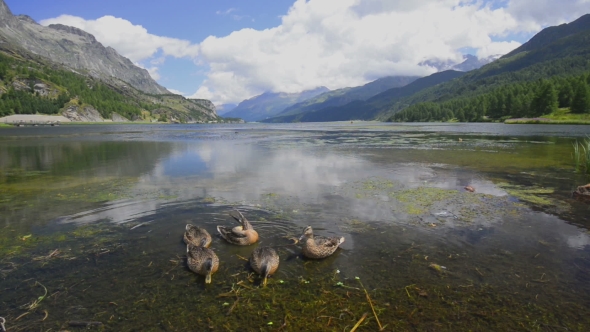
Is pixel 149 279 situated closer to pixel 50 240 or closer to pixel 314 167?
pixel 50 240

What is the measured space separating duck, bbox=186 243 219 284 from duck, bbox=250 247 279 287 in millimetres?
1130

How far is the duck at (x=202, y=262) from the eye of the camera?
903 cm

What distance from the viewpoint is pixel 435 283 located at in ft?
28.2

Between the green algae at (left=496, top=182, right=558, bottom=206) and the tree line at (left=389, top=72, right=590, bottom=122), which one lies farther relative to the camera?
the tree line at (left=389, top=72, right=590, bottom=122)

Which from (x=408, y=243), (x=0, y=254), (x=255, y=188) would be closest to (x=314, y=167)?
(x=255, y=188)

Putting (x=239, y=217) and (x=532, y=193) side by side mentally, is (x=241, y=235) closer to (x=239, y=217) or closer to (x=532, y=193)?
(x=239, y=217)

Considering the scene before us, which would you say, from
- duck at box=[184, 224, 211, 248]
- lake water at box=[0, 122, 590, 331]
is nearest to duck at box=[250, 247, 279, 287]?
lake water at box=[0, 122, 590, 331]

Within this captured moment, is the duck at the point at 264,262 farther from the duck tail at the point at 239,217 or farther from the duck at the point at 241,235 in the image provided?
the duck tail at the point at 239,217

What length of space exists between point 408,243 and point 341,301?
4442 millimetres

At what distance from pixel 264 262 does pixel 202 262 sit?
71.7 inches

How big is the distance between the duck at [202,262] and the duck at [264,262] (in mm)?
1130

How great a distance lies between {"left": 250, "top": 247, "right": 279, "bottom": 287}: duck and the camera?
9.02m

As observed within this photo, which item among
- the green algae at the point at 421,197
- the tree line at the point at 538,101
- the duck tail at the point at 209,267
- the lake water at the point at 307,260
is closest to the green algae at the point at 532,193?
the lake water at the point at 307,260

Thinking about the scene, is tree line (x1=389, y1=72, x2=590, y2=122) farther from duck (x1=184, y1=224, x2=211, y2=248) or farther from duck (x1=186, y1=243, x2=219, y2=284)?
duck (x1=186, y1=243, x2=219, y2=284)
